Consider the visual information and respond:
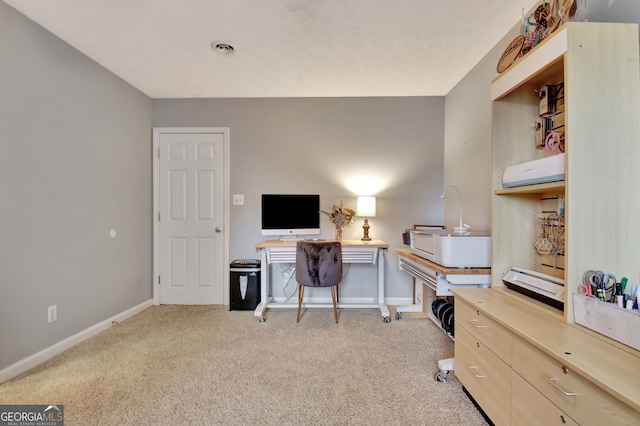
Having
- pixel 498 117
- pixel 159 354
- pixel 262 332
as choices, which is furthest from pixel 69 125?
pixel 498 117

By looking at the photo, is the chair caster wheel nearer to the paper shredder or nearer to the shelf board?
the shelf board

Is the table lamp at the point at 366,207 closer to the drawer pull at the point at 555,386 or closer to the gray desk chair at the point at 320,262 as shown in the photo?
the gray desk chair at the point at 320,262

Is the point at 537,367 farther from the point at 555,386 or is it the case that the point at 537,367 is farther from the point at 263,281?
the point at 263,281

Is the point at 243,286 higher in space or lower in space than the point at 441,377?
higher

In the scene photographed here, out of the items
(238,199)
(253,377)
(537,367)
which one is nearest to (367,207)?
(238,199)

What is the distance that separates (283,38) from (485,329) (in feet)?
7.45

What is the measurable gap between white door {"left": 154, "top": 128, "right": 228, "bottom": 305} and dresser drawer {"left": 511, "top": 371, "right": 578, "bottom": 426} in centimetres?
274

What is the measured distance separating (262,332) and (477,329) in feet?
5.63

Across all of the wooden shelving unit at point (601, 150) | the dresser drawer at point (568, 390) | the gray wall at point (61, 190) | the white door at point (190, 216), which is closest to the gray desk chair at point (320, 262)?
the white door at point (190, 216)

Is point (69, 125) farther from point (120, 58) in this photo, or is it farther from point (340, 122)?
point (340, 122)

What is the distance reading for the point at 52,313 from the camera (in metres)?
1.91

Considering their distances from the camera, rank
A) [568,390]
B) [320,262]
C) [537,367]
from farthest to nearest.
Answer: [320,262]
[537,367]
[568,390]

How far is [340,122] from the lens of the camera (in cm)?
301

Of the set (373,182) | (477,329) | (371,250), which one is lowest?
(477,329)
